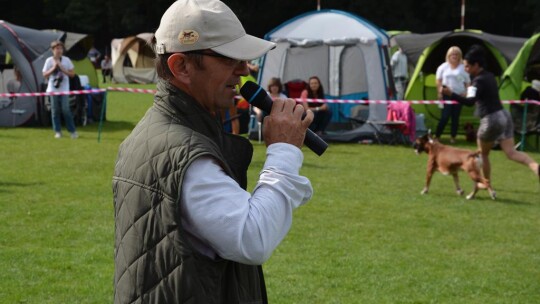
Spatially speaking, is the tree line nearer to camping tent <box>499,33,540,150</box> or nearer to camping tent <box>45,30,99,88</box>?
camping tent <box>45,30,99,88</box>

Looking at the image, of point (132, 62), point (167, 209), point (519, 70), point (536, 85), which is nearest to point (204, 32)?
point (167, 209)

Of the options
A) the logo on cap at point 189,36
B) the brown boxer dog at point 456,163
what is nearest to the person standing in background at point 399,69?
the brown boxer dog at point 456,163

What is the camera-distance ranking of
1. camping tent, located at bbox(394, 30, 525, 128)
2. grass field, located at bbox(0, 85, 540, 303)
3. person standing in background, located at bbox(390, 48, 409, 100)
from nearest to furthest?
grass field, located at bbox(0, 85, 540, 303), camping tent, located at bbox(394, 30, 525, 128), person standing in background, located at bbox(390, 48, 409, 100)

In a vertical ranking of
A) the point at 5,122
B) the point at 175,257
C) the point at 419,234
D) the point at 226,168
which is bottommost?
the point at 5,122

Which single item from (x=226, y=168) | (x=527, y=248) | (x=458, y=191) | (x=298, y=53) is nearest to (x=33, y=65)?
(x=298, y=53)

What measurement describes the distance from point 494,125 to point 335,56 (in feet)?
24.7

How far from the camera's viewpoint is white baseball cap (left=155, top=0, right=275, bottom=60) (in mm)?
2191

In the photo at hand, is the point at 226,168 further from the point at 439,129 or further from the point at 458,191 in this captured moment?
the point at 439,129

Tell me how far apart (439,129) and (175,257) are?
14116 millimetres

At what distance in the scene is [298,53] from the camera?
16766 millimetres

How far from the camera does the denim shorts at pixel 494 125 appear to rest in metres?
9.88

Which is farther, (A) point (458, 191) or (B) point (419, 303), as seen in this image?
(A) point (458, 191)

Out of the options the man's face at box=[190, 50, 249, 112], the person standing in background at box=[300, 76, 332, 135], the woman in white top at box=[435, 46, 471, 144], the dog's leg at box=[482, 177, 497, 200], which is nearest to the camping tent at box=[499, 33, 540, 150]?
the woman in white top at box=[435, 46, 471, 144]

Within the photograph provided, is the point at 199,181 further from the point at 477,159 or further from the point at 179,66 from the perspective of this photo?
the point at 477,159
